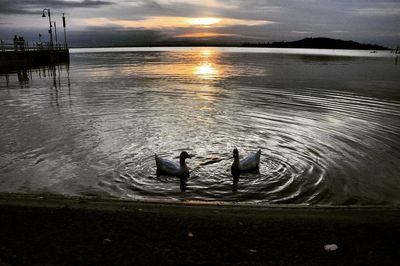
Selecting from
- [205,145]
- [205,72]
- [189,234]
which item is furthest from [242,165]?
[205,72]

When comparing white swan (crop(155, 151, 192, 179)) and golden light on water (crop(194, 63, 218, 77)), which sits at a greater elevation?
golden light on water (crop(194, 63, 218, 77))

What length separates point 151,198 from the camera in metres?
8.84

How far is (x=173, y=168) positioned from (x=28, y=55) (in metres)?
56.8

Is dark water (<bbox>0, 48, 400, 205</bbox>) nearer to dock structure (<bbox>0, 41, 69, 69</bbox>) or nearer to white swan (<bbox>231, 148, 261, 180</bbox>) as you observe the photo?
white swan (<bbox>231, 148, 261, 180</bbox>)

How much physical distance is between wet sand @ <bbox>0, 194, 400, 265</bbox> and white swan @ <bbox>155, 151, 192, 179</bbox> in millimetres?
2440

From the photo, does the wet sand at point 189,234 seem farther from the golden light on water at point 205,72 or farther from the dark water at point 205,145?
the golden light on water at point 205,72

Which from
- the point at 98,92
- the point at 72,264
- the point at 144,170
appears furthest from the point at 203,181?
the point at 98,92

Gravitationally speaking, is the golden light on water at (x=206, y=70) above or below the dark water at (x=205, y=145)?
above

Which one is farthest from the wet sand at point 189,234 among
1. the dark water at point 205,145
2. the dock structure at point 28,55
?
the dock structure at point 28,55

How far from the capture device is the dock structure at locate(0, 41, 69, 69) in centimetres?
5116

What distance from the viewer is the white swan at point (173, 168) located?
10062mm

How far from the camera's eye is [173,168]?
10.1m

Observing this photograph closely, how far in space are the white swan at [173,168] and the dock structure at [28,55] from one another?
45839 mm

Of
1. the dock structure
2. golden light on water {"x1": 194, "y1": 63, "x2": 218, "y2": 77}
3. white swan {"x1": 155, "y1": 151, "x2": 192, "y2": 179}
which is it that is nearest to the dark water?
white swan {"x1": 155, "y1": 151, "x2": 192, "y2": 179}
